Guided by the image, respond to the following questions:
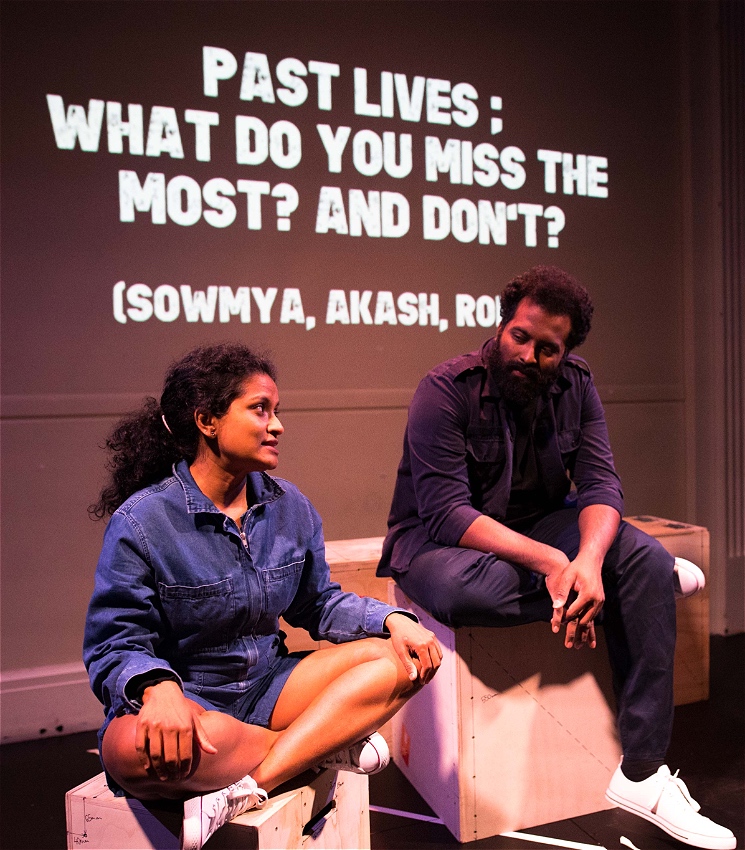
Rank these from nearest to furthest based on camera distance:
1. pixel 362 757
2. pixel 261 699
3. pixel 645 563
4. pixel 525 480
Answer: pixel 362 757 → pixel 261 699 → pixel 645 563 → pixel 525 480

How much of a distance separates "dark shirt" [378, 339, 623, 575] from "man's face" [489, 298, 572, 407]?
53 millimetres

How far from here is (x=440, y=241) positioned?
3248mm

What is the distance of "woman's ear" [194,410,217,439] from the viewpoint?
158 cm

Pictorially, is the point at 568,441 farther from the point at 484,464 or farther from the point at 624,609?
the point at 624,609

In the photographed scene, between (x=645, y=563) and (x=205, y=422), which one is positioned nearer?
(x=205, y=422)

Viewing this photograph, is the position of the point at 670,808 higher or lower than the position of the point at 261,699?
lower

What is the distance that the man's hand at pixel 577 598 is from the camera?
183cm

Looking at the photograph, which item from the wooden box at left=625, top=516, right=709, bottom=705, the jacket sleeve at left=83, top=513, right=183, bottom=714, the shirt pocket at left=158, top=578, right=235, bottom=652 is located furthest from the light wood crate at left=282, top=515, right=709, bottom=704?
the jacket sleeve at left=83, top=513, right=183, bottom=714

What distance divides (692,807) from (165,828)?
1225 mm

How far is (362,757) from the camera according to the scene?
4.84 ft

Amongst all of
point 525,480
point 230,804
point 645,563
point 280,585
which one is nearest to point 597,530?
point 645,563

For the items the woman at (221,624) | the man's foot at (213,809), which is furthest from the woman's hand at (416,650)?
the man's foot at (213,809)

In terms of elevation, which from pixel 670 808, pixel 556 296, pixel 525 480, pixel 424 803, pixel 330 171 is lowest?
pixel 424 803

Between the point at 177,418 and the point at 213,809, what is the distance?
0.72 m
